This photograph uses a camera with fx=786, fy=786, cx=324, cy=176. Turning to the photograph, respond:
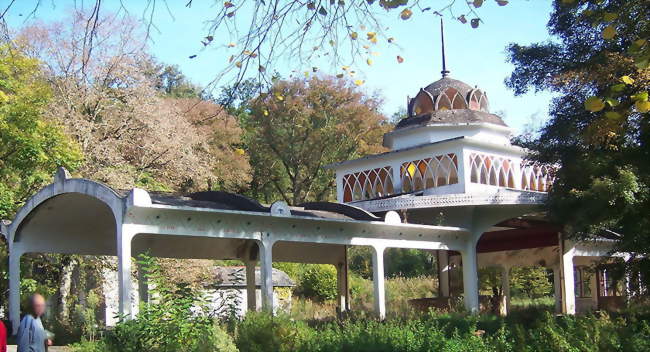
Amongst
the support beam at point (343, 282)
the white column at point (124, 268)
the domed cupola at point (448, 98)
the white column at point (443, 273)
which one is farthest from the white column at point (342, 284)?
the white column at point (124, 268)

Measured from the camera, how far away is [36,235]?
19.1 metres

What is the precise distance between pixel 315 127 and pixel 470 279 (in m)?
23.4

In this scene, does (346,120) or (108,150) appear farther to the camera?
(346,120)

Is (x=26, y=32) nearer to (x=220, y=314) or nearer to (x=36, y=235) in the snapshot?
(x=36, y=235)

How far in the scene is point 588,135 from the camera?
1762 centimetres

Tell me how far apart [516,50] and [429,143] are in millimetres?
5348

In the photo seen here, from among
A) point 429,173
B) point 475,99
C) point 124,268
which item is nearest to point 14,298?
point 124,268

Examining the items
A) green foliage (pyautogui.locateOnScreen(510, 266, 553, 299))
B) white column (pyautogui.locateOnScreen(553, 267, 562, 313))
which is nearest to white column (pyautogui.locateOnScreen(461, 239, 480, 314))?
white column (pyautogui.locateOnScreen(553, 267, 562, 313))

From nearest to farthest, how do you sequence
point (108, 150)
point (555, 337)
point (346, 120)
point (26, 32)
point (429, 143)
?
point (555, 337) < point (429, 143) < point (108, 150) < point (26, 32) < point (346, 120)

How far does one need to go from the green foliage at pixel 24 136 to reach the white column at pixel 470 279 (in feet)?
40.4

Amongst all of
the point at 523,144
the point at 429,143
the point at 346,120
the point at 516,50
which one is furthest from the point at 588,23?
the point at 346,120

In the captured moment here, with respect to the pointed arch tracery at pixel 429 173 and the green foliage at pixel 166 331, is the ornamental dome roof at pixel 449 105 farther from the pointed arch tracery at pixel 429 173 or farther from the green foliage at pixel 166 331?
the green foliage at pixel 166 331

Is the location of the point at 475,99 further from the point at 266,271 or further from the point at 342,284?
the point at 266,271

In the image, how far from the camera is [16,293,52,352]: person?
31.6 feet
